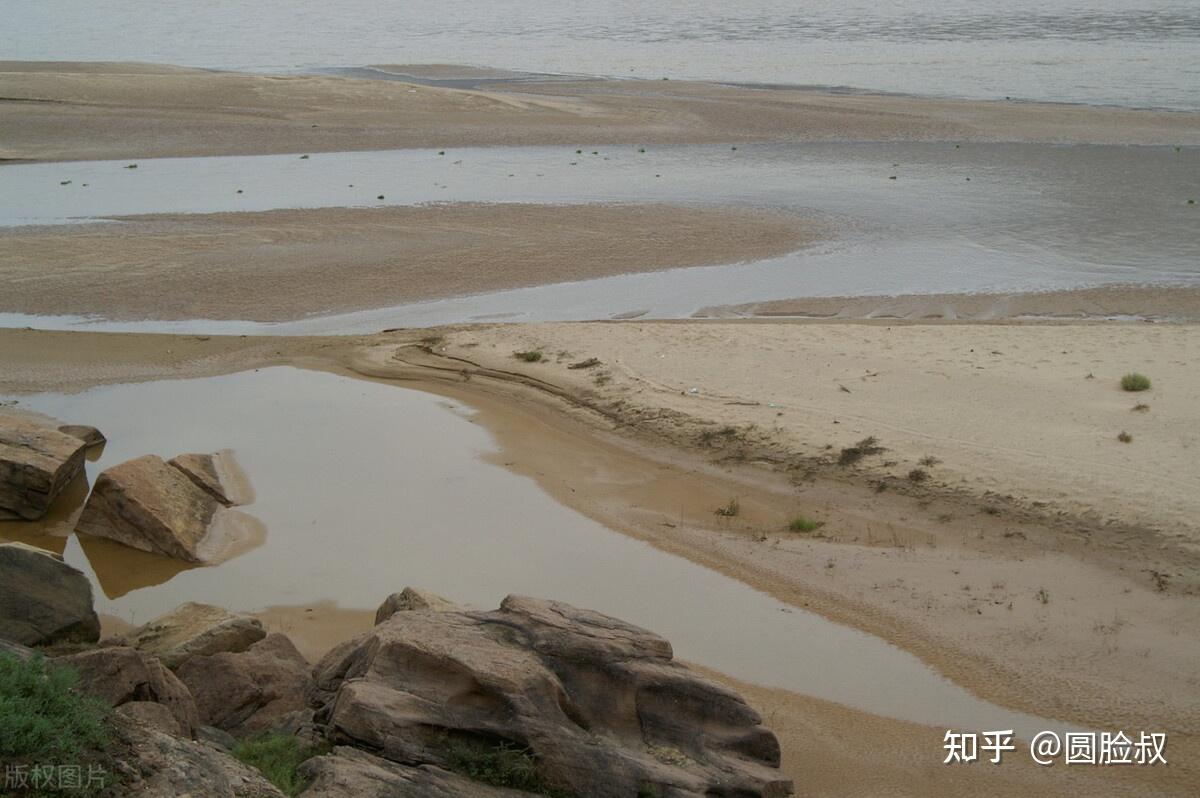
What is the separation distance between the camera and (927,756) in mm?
7910

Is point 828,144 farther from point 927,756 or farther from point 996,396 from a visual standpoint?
point 927,756

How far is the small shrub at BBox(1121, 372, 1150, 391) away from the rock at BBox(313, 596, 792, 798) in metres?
7.95

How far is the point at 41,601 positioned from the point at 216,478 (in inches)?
152

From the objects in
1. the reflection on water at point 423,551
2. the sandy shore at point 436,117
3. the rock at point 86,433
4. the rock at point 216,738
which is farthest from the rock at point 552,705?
the sandy shore at point 436,117

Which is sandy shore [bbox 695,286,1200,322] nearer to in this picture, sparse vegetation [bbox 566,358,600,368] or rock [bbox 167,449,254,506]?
sparse vegetation [bbox 566,358,600,368]

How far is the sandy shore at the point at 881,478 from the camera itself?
856cm

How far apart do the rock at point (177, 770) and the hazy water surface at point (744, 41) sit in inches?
1464

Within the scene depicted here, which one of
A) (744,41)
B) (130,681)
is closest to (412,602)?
(130,681)

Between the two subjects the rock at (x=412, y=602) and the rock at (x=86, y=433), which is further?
the rock at (x=86, y=433)

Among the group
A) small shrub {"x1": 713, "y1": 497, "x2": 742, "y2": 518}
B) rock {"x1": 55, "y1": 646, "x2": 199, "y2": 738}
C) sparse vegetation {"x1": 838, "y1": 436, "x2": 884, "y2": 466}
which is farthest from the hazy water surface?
rock {"x1": 55, "y1": 646, "x2": 199, "y2": 738}

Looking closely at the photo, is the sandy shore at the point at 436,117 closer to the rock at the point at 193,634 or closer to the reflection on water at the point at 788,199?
the reflection on water at the point at 788,199

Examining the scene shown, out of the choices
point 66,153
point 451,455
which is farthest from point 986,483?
point 66,153

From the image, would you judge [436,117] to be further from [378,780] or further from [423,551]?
[378,780]

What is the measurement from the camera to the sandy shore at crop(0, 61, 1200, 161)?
107ft
